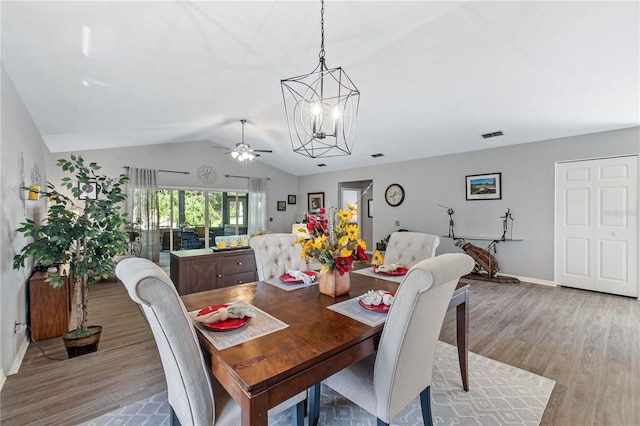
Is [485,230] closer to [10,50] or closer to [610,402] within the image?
[610,402]

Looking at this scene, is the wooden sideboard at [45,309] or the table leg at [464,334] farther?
the wooden sideboard at [45,309]

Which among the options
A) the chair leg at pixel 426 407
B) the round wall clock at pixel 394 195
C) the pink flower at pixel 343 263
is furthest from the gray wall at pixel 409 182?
the chair leg at pixel 426 407

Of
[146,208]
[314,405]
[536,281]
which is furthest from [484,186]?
[146,208]

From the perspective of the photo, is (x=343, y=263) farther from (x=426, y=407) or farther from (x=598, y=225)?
(x=598, y=225)

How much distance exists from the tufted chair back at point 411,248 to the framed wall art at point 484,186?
354cm

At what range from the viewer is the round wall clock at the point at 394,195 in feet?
22.3

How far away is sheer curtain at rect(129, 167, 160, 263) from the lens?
247 inches

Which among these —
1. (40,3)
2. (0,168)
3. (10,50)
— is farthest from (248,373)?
(10,50)

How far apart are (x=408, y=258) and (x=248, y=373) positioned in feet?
6.63

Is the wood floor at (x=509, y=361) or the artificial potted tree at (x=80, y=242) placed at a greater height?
the artificial potted tree at (x=80, y=242)

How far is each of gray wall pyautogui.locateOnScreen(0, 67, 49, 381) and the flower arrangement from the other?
7.61 feet

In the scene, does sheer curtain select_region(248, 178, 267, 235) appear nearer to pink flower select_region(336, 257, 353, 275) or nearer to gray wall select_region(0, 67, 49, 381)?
gray wall select_region(0, 67, 49, 381)

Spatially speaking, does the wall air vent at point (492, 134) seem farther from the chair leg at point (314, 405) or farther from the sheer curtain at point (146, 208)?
the sheer curtain at point (146, 208)

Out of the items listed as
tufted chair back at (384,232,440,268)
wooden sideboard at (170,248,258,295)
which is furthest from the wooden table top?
wooden sideboard at (170,248,258,295)
